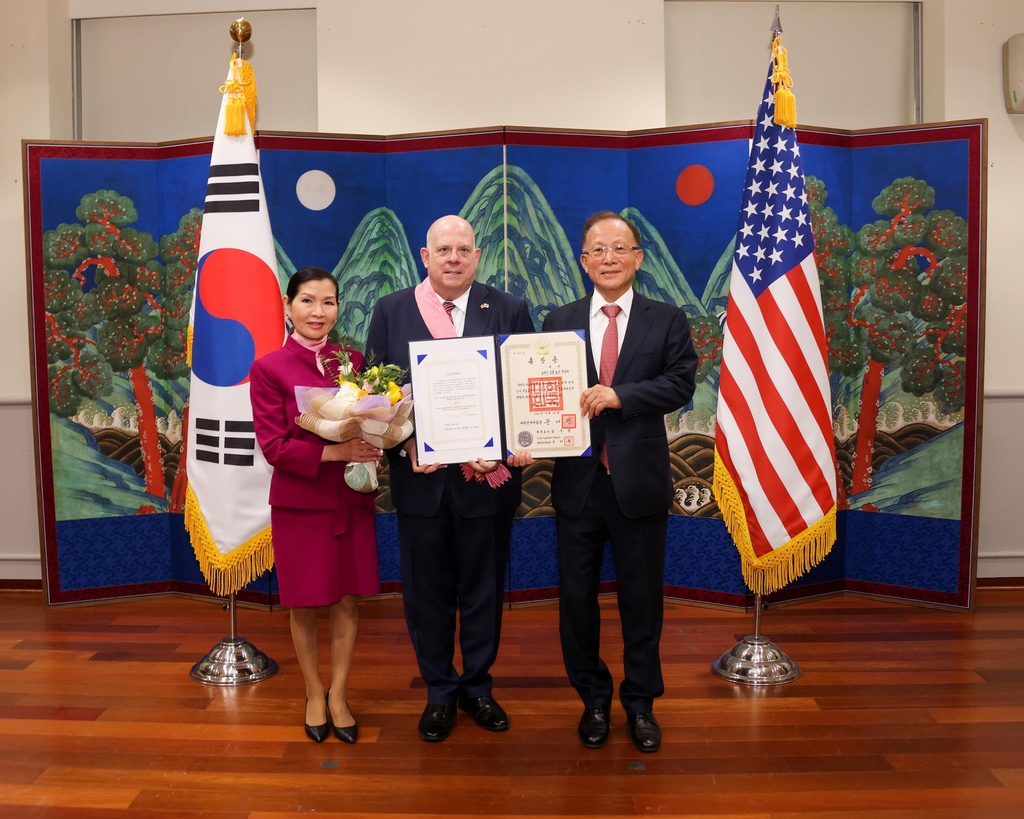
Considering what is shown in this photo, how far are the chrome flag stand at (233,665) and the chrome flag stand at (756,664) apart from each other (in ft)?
6.08

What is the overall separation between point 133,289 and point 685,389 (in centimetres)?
315

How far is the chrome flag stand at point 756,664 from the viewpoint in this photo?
12.0ft

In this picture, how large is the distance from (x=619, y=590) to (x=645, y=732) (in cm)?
46

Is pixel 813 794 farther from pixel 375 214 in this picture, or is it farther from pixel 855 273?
pixel 375 214

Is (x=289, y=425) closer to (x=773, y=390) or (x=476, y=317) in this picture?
(x=476, y=317)

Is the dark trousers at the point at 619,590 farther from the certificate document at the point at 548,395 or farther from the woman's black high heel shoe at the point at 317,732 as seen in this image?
the woman's black high heel shoe at the point at 317,732

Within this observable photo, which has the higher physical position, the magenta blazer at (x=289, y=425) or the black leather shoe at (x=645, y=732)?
the magenta blazer at (x=289, y=425)

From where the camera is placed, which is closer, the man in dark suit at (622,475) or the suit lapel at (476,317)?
the man in dark suit at (622,475)

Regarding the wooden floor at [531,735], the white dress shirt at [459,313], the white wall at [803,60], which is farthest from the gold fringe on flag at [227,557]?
the white wall at [803,60]

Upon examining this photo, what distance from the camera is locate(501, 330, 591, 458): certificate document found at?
291cm

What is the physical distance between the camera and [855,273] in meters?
4.76

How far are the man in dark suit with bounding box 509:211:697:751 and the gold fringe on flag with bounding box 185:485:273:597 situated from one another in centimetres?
135

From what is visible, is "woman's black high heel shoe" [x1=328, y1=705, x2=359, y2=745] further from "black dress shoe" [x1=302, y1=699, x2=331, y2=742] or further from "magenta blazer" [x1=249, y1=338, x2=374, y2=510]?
"magenta blazer" [x1=249, y1=338, x2=374, y2=510]

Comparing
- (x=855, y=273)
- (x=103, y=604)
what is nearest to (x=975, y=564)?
(x=855, y=273)
